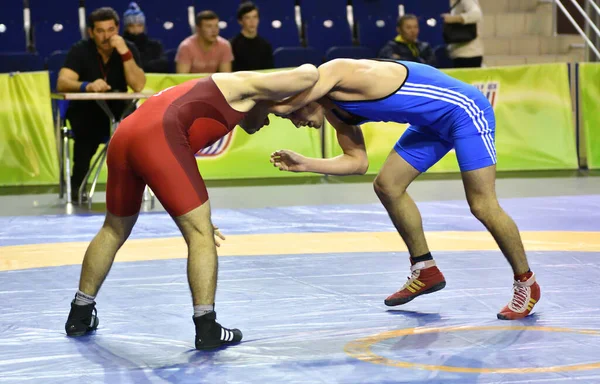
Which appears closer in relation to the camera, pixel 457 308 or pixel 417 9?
pixel 457 308

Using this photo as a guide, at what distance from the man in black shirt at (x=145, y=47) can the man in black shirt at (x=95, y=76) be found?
156cm

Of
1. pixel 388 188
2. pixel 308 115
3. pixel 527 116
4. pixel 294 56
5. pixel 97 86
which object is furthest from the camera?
pixel 294 56

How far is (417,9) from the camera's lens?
42.4ft

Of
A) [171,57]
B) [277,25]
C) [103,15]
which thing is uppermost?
[103,15]

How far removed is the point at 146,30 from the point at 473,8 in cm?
→ 384

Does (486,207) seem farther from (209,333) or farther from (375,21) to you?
(375,21)

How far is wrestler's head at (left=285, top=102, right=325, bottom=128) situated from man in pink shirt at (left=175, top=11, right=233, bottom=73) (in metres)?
6.22

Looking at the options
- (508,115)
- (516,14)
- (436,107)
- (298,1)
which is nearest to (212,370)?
(436,107)

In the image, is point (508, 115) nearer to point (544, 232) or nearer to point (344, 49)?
point (344, 49)

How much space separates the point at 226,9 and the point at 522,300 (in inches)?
333

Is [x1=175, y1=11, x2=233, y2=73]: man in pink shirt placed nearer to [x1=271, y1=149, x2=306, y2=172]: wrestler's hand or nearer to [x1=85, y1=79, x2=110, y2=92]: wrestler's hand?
[x1=85, y1=79, x2=110, y2=92]: wrestler's hand

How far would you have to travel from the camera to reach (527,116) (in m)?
10.6

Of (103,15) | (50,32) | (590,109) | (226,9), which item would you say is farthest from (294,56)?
(103,15)

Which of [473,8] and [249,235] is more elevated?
[473,8]
